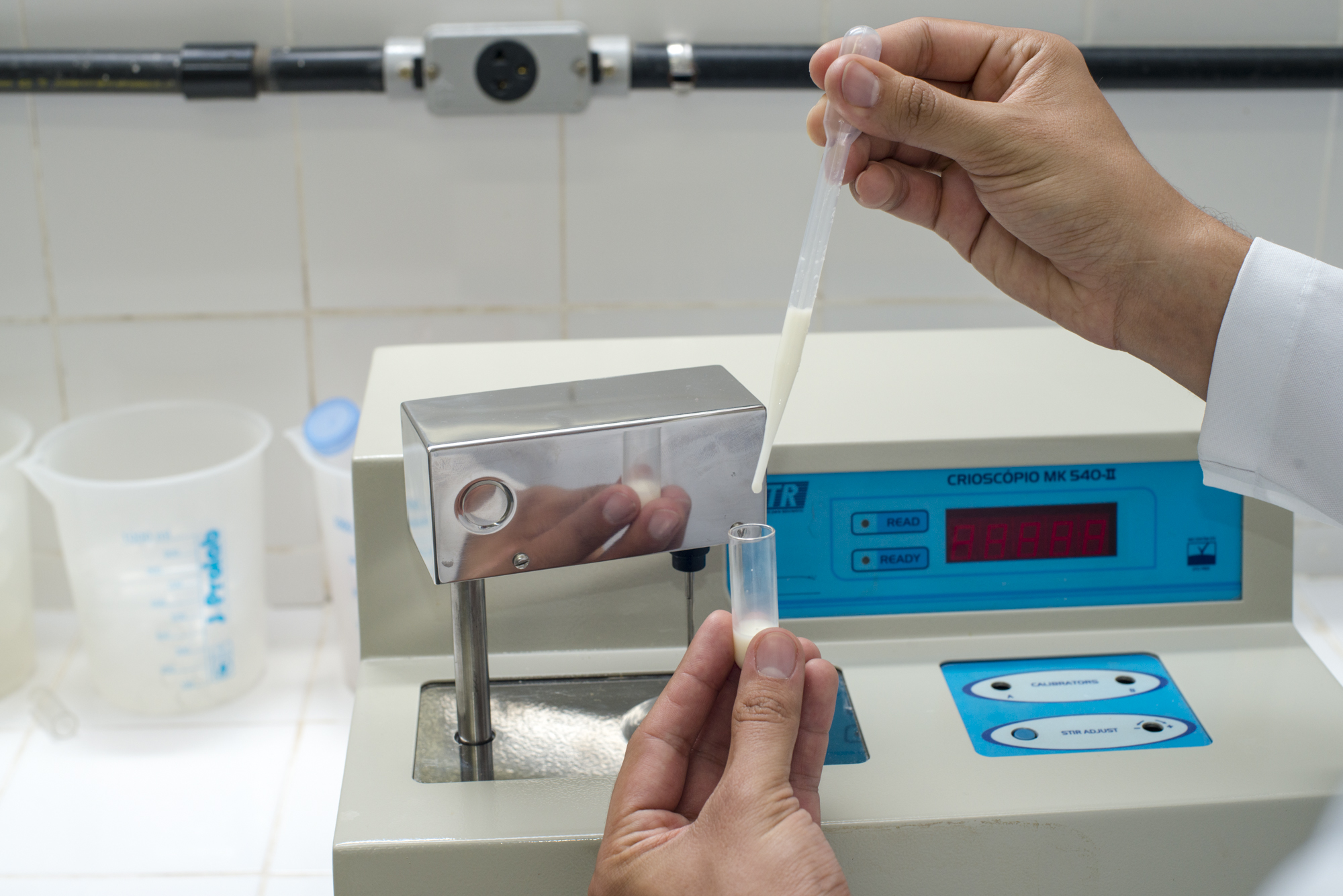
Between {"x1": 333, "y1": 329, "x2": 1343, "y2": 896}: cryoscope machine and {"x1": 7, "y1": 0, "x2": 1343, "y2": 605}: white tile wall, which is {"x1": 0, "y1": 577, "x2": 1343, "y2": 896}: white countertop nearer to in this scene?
{"x1": 7, "y1": 0, "x2": 1343, "y2": 605}: white tile wall

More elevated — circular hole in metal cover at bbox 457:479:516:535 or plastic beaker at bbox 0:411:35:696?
circular hole in metal cover at bbox 457:479:516:535

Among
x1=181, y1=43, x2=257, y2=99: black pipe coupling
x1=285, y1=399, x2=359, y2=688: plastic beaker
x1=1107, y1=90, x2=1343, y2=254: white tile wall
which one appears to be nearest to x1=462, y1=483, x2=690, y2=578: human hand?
x1=285, y1=399, x2=359, y2=688: plastic beaker

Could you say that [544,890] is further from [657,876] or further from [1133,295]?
[1133,295]

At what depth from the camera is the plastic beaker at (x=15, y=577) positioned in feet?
4.30

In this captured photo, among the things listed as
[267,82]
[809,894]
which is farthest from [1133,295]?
[267,82]

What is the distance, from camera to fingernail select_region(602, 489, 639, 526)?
554mm

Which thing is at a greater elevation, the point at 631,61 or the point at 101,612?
the point at 631,61

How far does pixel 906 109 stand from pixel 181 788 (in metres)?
1.00

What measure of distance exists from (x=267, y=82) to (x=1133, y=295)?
3.54 ft

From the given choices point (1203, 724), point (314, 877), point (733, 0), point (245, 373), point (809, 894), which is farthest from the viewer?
point (245, 373)

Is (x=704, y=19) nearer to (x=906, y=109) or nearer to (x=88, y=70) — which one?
(x=88, y=70)

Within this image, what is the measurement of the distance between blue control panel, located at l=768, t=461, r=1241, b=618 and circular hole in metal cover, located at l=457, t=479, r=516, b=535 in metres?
0.20

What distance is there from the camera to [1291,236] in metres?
1.58

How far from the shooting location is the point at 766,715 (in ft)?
1.63
